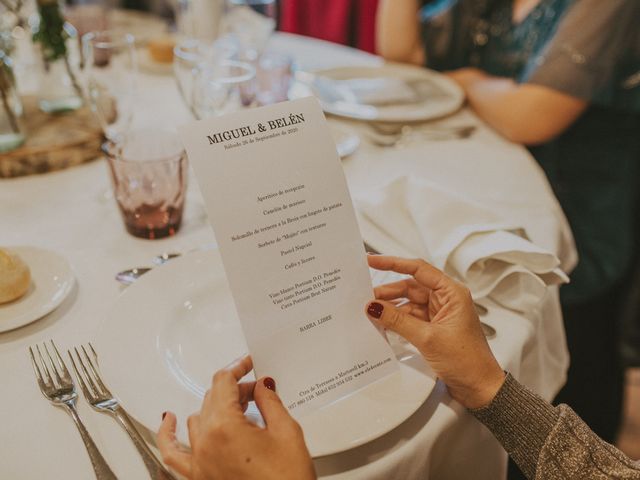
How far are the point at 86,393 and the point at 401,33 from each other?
1.48m

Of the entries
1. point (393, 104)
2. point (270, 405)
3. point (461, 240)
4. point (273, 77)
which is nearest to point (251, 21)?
point (273, 77)

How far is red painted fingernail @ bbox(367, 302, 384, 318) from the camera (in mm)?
614

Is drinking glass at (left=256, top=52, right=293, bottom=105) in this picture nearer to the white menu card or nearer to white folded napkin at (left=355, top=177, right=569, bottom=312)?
white folded napkin at (left=355, top=177, right=569, bottom=312)

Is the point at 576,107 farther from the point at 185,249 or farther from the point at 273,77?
the point at 185,249

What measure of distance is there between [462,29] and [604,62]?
20.9 inches

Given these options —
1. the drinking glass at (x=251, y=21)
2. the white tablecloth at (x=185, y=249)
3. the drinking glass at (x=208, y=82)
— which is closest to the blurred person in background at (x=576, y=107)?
the white tablecloth at (x=185, y=249)

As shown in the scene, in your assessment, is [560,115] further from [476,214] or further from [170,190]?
[170,190]

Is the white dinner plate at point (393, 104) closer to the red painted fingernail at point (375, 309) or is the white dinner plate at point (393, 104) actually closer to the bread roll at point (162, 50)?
the bread roll at point (162, 50)

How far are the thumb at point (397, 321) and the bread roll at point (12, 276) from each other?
47cm

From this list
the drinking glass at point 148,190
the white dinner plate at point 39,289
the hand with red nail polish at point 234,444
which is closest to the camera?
the hand with red nail polish at point 234,444

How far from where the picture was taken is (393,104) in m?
1.45

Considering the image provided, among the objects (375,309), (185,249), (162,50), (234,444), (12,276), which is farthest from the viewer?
(162,50)

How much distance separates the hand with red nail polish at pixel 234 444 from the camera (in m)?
0.50

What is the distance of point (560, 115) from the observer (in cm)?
141
